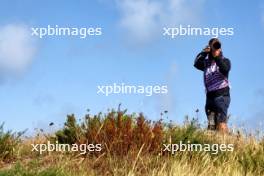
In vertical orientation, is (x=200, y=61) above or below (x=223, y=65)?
above

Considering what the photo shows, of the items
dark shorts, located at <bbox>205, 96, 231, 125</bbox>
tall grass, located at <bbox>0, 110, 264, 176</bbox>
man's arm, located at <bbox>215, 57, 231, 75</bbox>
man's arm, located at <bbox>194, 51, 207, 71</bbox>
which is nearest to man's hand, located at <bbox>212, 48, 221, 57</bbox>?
man's arm, located at <bbox>215, 57, 231, 75</bbox>

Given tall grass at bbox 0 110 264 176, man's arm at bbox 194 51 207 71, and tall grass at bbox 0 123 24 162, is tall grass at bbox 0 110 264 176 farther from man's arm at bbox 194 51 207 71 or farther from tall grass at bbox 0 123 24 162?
man's arm at bbox 194 51 207 71

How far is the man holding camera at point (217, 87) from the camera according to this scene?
16.7m

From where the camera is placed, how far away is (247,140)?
14844 millimetres

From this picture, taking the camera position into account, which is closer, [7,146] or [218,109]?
[7,146]

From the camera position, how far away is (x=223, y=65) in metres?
16.6

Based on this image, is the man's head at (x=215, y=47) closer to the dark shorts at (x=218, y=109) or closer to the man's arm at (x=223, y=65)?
the man's arm at (x=223, y=65)

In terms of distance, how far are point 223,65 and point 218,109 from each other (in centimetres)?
98

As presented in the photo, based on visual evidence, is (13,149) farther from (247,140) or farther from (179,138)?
(247,140)

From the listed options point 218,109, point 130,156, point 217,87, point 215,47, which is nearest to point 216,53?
point 215,47

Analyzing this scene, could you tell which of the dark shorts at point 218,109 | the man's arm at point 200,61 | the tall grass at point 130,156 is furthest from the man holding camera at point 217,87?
the tall grass at point 130,156

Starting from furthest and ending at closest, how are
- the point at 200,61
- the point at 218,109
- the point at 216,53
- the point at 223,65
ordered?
the point at 200,61, the point at 216,53, the point at 218,109, the point at 223,65

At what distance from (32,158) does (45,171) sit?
178cm

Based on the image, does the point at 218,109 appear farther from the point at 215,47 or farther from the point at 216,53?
the point at 215,47
